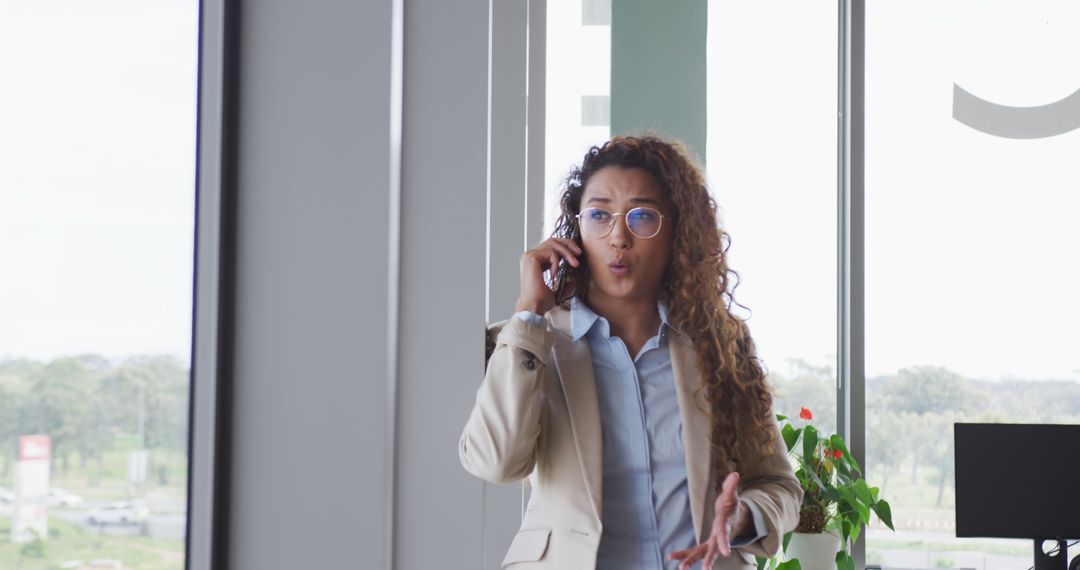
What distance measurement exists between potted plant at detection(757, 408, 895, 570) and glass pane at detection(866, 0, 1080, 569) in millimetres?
310

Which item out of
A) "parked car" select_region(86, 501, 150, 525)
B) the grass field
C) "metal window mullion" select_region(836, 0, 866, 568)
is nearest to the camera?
the grass field

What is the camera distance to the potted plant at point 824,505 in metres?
2.95

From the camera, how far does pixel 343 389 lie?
190 cm

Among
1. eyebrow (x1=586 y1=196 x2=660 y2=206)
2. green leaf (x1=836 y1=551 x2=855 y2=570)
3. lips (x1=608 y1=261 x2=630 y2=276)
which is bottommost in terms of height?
green leaf (x1=836 y1=551 x2=855 y2=570)

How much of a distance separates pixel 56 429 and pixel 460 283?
1004 mm

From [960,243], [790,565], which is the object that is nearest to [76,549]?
[790,565]

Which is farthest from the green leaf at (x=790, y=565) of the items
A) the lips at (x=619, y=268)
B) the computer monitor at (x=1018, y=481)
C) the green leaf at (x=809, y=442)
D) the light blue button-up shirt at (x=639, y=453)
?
the lips at (x=619, y=268)

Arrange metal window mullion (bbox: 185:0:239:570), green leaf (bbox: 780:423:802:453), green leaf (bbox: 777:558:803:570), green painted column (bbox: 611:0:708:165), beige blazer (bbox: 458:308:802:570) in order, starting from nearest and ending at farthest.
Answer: beige blazer (bbox: 458:308:802:570)
metal window mullion (bbox: 185:0:239:570)
green leaf (bbox: 777:558:803:570)
green leaf (bbox: 780:423:802:453)
green painted column (bbox: 611:0:708:165)

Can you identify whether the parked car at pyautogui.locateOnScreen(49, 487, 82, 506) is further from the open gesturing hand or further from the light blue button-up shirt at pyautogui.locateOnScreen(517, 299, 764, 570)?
the open gesturing hand

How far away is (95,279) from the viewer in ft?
4.54

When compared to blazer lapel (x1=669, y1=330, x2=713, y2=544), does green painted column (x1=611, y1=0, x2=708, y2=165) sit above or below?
above

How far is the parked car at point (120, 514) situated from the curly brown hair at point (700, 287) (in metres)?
0.86

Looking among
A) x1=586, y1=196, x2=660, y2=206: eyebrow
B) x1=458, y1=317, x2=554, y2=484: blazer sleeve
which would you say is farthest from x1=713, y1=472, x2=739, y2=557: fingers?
x1=586, y1=196, x2=660, y2=206: eyebrow

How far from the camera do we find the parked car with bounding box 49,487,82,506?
4.18ft
